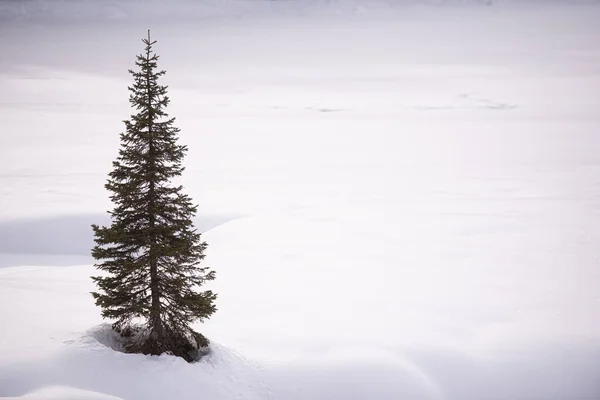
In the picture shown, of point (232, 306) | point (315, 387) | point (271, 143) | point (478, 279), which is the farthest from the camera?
point (271, 143)

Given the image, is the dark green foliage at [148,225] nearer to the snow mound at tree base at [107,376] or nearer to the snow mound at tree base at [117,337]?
the snow mound at tree base at [117,337]

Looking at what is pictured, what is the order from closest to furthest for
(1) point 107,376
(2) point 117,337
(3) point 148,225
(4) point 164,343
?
(1) point 107,376, (3) point 148,225, (4) point 164,343, (2) point 117,337

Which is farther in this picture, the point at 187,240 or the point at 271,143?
the point at 271,143

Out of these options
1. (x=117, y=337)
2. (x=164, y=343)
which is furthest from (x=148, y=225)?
(x=117, y=337)

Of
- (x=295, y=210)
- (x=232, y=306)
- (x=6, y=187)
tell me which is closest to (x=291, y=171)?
(x=295, y=210)

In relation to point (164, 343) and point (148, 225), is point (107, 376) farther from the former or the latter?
point (148, 225)

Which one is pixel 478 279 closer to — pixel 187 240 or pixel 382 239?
pixel 382 239

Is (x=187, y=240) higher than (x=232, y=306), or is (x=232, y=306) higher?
(x=187, y=240)

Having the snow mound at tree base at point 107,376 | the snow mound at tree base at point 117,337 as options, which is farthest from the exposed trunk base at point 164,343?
the snow mound at tree base at point 107,376

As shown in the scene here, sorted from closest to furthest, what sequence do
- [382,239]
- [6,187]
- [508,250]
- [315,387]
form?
1. [315,387]
2. [508,250]
3. [382,239]
4. [6,187]

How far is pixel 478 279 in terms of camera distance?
40.2m

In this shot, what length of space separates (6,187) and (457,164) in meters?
86.2

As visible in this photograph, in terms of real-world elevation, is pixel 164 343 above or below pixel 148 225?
below

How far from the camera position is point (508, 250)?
1929 inches
